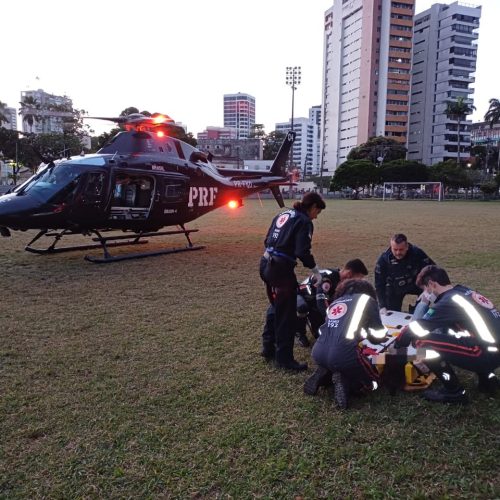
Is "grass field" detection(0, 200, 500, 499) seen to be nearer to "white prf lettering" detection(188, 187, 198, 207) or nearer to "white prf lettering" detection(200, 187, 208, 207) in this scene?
"white prf lettering" detection(188, 187, 198, 207)

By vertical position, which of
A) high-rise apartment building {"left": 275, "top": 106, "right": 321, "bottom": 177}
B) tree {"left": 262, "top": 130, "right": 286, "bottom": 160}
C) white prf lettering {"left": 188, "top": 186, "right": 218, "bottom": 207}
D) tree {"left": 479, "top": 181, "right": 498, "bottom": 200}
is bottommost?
white prf lettering {"left": 188, "top": 186, "right": 218, "bottom": 207}

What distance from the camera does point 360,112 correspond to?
10706 centimetres

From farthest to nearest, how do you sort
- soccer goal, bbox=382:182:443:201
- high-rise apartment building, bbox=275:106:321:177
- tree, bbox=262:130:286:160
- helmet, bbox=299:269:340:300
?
high-rise apartment building, bbox=275:106:321:177
tree, bbox=262:130:286:160
soccer goal, bbox=382:182:443:201
helmet, bbox=299:269:340:300

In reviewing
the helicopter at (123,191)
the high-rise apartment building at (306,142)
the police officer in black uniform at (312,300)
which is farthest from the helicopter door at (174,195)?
the high-rise apartment building at (306,142)

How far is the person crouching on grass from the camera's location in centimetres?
355

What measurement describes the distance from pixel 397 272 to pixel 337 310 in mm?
2122

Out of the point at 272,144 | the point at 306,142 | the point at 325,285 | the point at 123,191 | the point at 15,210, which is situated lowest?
the point at 325,285

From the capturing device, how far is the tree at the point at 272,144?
116 m

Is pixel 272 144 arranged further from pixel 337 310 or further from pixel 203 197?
pixel 337 310

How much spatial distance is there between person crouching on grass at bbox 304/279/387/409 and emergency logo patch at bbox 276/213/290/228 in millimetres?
978

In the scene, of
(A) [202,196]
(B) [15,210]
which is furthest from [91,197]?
(A) [202,196]

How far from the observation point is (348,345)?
11.6 ft

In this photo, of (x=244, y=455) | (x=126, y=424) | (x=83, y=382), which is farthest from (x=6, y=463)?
(x=244, y=455)

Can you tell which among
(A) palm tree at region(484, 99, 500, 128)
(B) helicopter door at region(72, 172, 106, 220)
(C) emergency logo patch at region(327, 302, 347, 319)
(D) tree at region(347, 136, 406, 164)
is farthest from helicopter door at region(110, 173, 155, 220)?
(A) palm tree at region(484, 99, 500, 128)
